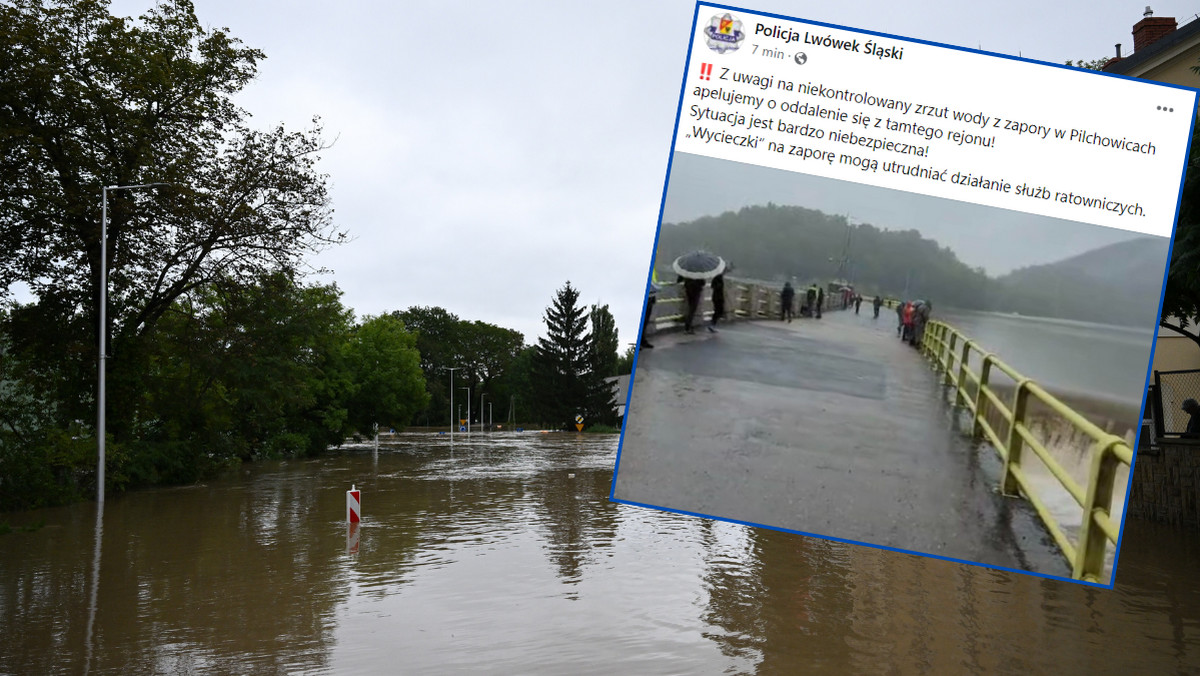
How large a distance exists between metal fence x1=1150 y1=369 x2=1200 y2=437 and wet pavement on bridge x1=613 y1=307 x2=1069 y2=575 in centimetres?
1691

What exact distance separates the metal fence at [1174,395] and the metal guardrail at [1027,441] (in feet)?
54.4

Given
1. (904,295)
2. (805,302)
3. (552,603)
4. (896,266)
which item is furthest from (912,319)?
(552,603)

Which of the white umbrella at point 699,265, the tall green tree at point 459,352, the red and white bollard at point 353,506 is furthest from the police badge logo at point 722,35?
the tall green tree at point 459,352

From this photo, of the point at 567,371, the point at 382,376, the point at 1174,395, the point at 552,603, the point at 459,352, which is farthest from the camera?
the point at 459,352

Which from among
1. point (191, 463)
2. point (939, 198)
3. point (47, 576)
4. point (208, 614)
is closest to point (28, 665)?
point (208, 614)

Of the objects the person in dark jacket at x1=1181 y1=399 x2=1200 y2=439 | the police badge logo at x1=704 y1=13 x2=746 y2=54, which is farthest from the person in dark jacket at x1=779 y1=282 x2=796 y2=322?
the person in dark jacket at x1=1181 y1=399 x2=1200 y2=439

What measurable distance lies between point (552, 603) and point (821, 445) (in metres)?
5.72

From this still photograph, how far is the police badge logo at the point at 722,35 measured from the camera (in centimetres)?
361

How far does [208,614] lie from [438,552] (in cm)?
399

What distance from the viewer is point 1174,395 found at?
20.4 metres

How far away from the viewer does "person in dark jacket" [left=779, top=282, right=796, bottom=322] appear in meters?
4.10

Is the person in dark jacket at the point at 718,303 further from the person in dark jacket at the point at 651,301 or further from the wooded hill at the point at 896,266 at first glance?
the person in dark jacket at the point at 651,301

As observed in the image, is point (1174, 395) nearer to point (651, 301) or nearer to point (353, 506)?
point (353, 506)

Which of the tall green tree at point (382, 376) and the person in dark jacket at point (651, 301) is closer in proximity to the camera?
the person in dark jacket at point (651, 301)
